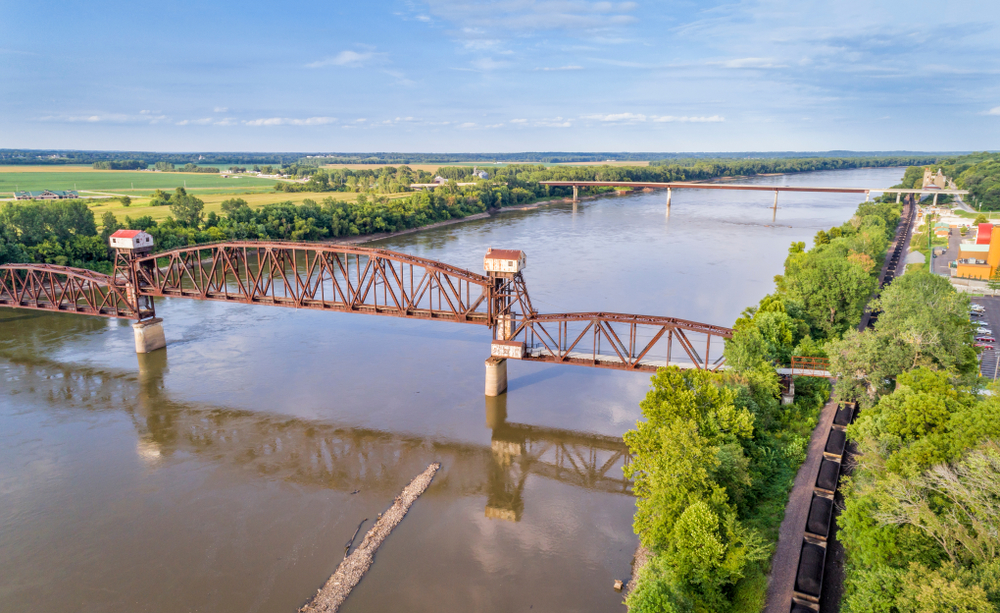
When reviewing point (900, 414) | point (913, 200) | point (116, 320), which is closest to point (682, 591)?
point (900, 414)

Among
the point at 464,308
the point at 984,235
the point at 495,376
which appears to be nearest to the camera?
the point at 495,376

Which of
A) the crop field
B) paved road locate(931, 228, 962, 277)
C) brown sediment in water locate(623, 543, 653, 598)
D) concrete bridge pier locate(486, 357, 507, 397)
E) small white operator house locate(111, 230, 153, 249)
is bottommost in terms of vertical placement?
brown sediment in water locate(623, 543, 653, 598)

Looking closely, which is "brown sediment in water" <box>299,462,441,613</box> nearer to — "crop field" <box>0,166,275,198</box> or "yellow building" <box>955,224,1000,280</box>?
"yellow building" <box>955,224,1000,280</box>

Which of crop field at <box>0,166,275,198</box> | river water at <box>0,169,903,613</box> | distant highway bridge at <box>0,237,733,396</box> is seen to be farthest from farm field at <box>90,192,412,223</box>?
distant highway bridge at <box>0,237,733,396</box>

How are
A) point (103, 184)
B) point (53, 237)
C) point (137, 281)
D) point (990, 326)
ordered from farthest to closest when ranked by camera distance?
1. point (103, 184)
2. point (53, 237)
3. point (990, 326)
4. point (137, 281)

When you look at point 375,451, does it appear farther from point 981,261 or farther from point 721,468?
point 981,261

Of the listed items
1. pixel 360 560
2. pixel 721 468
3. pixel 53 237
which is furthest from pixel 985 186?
pixel 53 237
